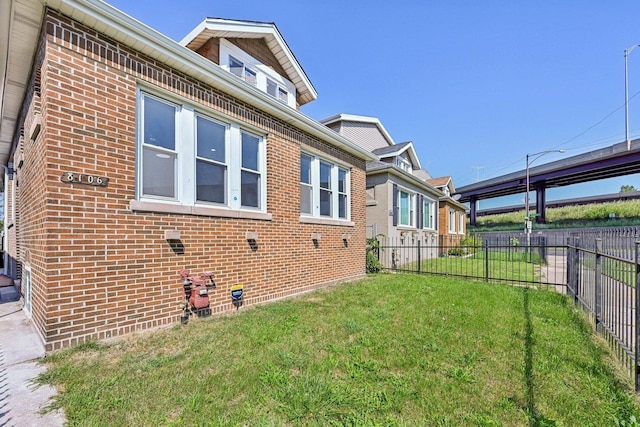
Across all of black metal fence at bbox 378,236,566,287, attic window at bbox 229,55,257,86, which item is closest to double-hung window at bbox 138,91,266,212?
attic window at bbox 229,55,257,86

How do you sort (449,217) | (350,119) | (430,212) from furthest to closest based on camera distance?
(449,217), (430,212), (350,119)

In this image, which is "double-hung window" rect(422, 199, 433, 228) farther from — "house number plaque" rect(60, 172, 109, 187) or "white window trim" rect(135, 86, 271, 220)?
"house number plaque" rect(60, 172, 109, 187)

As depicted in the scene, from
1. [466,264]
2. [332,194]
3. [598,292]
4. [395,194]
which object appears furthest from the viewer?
[395,194]

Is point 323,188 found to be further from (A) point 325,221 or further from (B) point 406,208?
(B) point 406,208

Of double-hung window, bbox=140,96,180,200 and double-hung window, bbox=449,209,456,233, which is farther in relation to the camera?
double-hung window, bbox=449,209,456,233

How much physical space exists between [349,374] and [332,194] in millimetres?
6163

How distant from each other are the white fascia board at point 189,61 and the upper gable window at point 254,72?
810 millimetres

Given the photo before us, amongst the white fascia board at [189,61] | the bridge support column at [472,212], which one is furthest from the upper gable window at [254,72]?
the bridge support column at [472,212]

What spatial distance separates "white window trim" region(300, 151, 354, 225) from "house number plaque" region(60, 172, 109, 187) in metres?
4.33

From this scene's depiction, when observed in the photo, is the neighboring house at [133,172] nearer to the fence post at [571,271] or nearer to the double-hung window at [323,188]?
the double-hung window at [323,188]

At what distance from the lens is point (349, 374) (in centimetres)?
301

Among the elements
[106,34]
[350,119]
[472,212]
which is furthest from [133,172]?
[472,212]

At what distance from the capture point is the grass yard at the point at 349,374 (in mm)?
2348

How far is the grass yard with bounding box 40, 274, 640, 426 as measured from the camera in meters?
2.35
